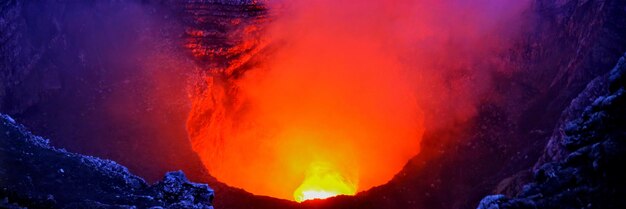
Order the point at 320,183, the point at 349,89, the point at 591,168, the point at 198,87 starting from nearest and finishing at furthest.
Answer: the point at 591,168 < the point at 198,87 < the point at 349,89 < the point at 320,183

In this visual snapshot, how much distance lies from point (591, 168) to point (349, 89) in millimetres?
14789

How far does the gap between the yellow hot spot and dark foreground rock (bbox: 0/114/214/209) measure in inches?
589

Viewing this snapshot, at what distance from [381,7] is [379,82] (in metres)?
3.00

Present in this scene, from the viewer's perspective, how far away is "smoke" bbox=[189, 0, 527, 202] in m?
15.9

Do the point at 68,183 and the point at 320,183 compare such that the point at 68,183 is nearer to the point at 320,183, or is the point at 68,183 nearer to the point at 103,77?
the point at 103,77

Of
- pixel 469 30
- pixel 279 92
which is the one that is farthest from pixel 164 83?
pixel 469 30

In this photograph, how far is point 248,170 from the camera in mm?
20625

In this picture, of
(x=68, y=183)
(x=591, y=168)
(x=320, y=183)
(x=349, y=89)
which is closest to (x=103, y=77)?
(x=349, y=89)

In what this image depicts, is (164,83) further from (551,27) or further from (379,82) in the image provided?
(551,27)

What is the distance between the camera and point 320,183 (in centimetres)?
2278

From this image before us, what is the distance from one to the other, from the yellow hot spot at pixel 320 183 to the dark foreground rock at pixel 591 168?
51.5 feet

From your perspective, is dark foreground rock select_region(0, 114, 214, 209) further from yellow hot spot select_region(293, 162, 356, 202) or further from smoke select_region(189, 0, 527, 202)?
yellow hot spot select_region(293, 162, 356, 202)

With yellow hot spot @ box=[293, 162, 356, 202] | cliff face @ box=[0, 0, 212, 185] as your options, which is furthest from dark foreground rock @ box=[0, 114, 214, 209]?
yellow hot spot @ box=[293, 162, 356, 202]

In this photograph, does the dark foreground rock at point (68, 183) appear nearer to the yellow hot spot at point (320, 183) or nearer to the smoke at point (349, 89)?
the smoke at point (349, 89)
